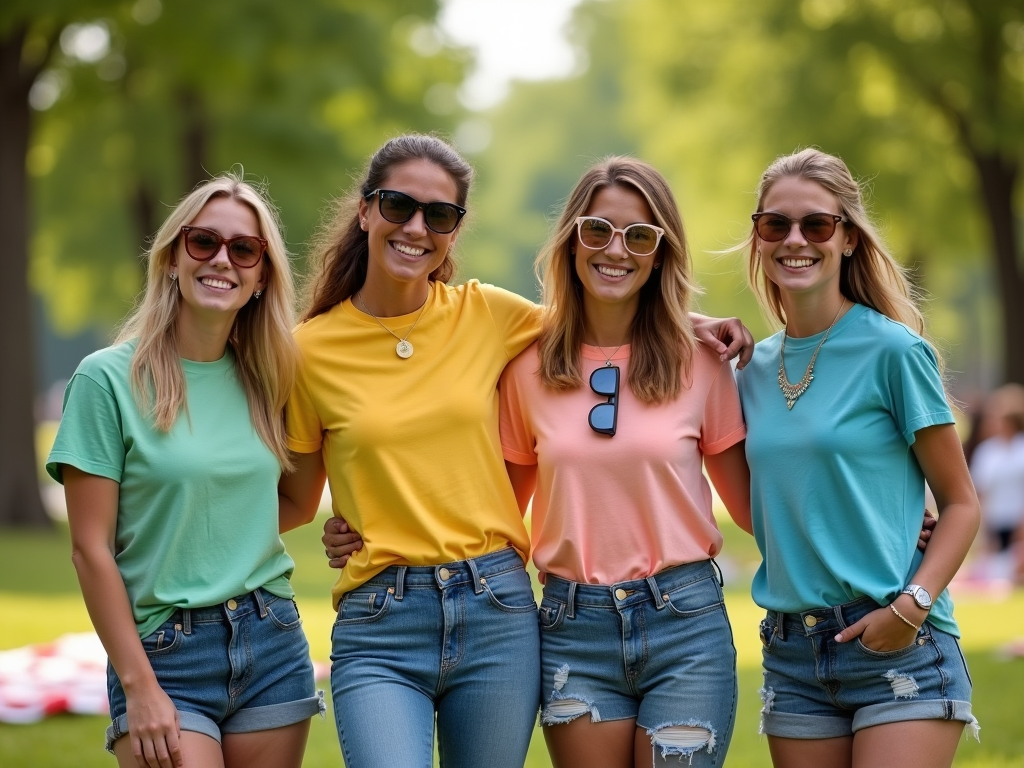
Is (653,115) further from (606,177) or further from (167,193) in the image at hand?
(606,177)

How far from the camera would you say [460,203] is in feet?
15.3

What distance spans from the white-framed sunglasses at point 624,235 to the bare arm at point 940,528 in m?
1.12

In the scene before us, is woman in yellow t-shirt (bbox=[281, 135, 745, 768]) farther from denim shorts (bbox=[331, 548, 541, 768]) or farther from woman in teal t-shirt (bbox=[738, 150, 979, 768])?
woman in teal t-shirt (bbox=[738, 150, 979, 768])

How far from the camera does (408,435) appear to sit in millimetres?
4289

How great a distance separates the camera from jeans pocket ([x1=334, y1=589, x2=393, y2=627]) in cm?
421

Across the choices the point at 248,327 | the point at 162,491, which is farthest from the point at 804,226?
the point at 162,491

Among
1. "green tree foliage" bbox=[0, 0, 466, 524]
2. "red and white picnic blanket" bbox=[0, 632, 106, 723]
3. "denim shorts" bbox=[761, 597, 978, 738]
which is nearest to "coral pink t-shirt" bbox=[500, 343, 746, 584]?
"denim shorts" bbox=[761, 597, 978, 738]

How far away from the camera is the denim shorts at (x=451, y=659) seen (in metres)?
4.17

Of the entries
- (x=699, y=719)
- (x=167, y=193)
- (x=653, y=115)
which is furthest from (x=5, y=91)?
(x=653, y=115)

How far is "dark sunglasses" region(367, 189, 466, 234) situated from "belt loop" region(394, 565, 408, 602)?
1220mm

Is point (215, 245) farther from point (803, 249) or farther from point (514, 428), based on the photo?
point (803, 249)

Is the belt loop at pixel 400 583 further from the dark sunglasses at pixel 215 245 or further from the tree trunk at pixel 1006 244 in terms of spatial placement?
the tree trunk at pixel 1006 244

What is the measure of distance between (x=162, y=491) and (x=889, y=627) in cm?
234

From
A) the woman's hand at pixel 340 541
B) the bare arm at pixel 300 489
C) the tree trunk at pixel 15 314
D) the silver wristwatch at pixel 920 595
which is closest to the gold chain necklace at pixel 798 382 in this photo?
the silver wristwatch at pixel 920 595
